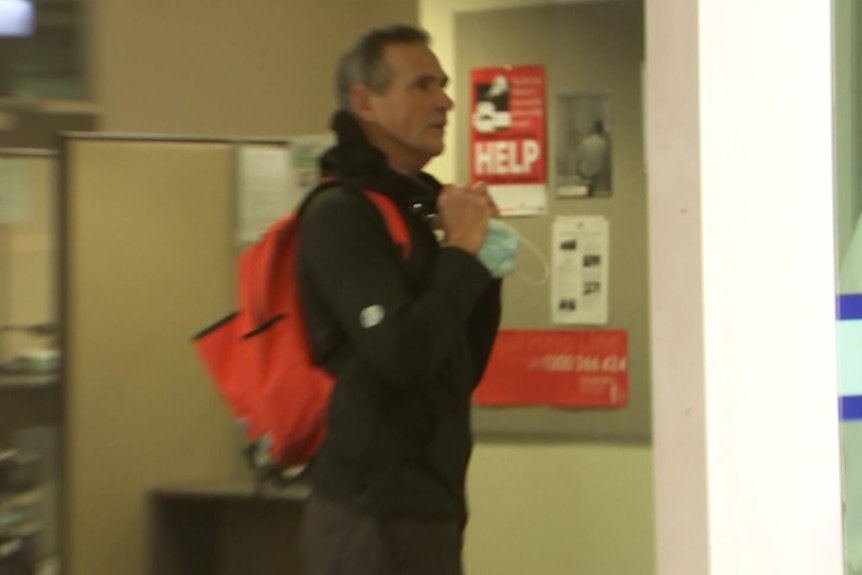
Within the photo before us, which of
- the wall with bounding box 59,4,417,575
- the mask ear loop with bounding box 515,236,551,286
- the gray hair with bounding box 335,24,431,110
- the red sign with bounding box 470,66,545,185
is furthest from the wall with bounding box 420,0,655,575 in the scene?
the gray hair with bounding box 335,24,431,110

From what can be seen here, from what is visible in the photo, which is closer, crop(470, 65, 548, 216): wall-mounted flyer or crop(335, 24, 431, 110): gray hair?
crop(335, 24, 431, 110): gray hair

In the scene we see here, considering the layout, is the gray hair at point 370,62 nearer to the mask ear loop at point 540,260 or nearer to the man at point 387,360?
the man at point 387,360

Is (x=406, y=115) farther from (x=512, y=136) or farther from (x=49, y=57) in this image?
(x=49, y=57)

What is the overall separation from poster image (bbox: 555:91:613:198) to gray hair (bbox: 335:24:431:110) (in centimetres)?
110

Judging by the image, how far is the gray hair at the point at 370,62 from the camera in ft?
5.36

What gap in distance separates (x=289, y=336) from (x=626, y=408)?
52.3 inches

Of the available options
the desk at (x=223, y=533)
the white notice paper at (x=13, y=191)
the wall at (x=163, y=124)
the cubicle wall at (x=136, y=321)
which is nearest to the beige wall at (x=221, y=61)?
the wall at (x=163, y=124)

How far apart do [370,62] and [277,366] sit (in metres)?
0.44

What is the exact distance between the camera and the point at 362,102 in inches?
64.4

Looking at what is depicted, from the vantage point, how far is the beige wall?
2.75 m

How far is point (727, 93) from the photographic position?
2.79 ft

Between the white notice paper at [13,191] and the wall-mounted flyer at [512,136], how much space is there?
107 cm

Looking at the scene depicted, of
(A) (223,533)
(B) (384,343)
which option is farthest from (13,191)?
(B) (384,343)

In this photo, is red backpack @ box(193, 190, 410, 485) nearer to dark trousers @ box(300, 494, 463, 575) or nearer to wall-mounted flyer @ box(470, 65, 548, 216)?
dark trousers @ box(300, 494, 463, 575)
